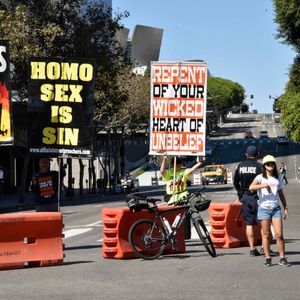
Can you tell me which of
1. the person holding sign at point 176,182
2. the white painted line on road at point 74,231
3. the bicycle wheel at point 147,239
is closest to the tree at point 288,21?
the white painted line on road at point 74,231

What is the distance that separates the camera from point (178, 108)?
1489 cm

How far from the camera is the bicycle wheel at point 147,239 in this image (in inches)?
502

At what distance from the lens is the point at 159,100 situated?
14906 millimetres

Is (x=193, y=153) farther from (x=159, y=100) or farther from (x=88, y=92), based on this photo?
(x=88, y=92)

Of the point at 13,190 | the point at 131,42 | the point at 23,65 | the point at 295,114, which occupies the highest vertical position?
the point at 131,42

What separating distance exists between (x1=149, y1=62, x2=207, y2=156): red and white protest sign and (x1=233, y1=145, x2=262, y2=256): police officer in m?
1.50

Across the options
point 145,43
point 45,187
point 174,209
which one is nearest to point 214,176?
point 45,187

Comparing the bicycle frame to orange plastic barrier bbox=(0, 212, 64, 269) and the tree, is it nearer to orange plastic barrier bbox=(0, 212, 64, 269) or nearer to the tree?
orange plastic barrier bbox=(0, 212, 64, 269)

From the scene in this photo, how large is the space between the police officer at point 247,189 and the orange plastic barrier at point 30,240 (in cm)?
308

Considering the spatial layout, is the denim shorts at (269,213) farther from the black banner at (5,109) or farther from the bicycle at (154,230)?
the black banner at (5,109)

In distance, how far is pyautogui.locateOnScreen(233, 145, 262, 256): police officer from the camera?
1318 cm

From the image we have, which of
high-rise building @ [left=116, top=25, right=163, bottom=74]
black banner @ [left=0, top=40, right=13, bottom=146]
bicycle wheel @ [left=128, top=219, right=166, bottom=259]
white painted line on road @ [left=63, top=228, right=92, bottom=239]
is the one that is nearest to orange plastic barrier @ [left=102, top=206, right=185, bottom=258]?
bicycle wheel @ [left=128, top=219, right=166, bottom=259]

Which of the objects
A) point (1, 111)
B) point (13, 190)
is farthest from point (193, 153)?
point (13, 190)

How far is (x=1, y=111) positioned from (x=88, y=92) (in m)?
1.79
